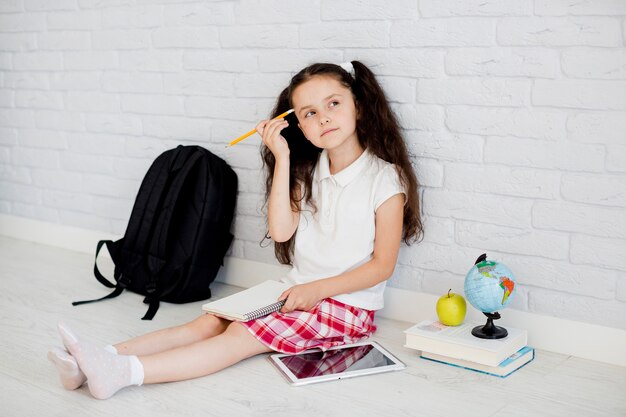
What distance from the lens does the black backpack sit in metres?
2.22

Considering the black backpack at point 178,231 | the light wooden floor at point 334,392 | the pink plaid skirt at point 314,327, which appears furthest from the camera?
the black backpack at point 178,231

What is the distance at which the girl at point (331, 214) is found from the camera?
183 cm

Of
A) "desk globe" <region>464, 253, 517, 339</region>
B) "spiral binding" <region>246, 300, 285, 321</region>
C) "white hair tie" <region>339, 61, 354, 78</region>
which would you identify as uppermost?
"white hair tie" <region>339, 61, 354, 78</region>

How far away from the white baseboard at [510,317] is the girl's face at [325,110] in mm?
470

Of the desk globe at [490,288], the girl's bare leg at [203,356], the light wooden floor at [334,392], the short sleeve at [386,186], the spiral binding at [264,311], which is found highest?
the short sleeve at [386,186]

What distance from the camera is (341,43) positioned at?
208 centimetres

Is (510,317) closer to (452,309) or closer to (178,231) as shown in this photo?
(452,309)

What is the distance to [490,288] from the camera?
1710mm

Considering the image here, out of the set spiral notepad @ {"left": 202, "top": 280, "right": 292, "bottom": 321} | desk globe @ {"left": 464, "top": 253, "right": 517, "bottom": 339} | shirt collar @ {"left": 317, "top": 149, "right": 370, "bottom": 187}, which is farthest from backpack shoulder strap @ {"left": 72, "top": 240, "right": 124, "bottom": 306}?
desk globe @ {"left": 464, "top": 253, "right": 517, "bottom": 339}

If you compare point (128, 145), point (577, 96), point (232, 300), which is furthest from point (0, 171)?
point (577, 96)

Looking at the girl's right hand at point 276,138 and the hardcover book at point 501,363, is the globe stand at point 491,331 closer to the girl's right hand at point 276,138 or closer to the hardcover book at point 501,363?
the hardcover book at point 501,363

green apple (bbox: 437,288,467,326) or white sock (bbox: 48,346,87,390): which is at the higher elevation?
green apple (bbox: 437,288,467,326)

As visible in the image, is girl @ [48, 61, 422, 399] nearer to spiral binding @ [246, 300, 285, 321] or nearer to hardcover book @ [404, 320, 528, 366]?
spiral binding @ [246, 300, 285, 321]

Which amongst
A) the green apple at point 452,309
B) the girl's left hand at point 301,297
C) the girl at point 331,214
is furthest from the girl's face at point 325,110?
the green apple at point 452,309
